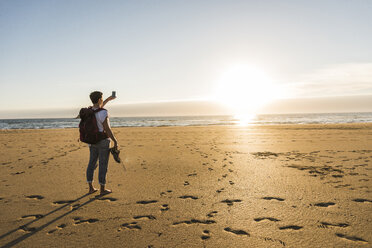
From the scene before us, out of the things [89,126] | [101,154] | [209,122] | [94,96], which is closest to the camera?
[89,126]

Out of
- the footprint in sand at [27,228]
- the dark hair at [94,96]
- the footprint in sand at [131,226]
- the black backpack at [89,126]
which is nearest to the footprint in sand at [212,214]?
the footprint in sand at [131,226]

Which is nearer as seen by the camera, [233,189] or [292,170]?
[233,189]

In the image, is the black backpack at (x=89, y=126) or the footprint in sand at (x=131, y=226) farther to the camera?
the black backpack at (x=89, y=126)

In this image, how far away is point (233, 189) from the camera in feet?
17.4

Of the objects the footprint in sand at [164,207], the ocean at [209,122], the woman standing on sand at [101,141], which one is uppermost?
the woman standing on sand at [101,141]

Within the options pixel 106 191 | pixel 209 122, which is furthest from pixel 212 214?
pixel 209 122

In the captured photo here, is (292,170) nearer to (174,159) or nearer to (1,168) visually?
(174,159)

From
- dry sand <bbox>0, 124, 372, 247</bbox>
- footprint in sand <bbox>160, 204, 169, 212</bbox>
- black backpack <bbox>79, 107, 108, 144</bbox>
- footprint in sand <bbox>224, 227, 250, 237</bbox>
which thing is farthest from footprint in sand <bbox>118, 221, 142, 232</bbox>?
black backpack <bbox>79, 107, 108, 144</bbox>

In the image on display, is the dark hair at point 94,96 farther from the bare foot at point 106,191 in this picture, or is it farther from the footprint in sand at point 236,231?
the footprint in sand at point 236,231

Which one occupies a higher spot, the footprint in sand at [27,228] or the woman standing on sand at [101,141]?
the woman standing on sand at [101,141]

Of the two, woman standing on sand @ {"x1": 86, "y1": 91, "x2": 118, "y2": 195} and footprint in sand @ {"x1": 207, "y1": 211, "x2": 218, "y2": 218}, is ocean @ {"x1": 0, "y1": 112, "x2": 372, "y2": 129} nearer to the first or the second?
woman standing on sand @ {"x1": 86, "y1": 91, "x2": 118, "y2": 195}

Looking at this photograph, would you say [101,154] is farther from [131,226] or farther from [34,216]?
[131,226]

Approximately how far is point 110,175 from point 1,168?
4.63m

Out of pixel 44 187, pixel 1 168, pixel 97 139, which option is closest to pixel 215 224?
pixel 97 139
